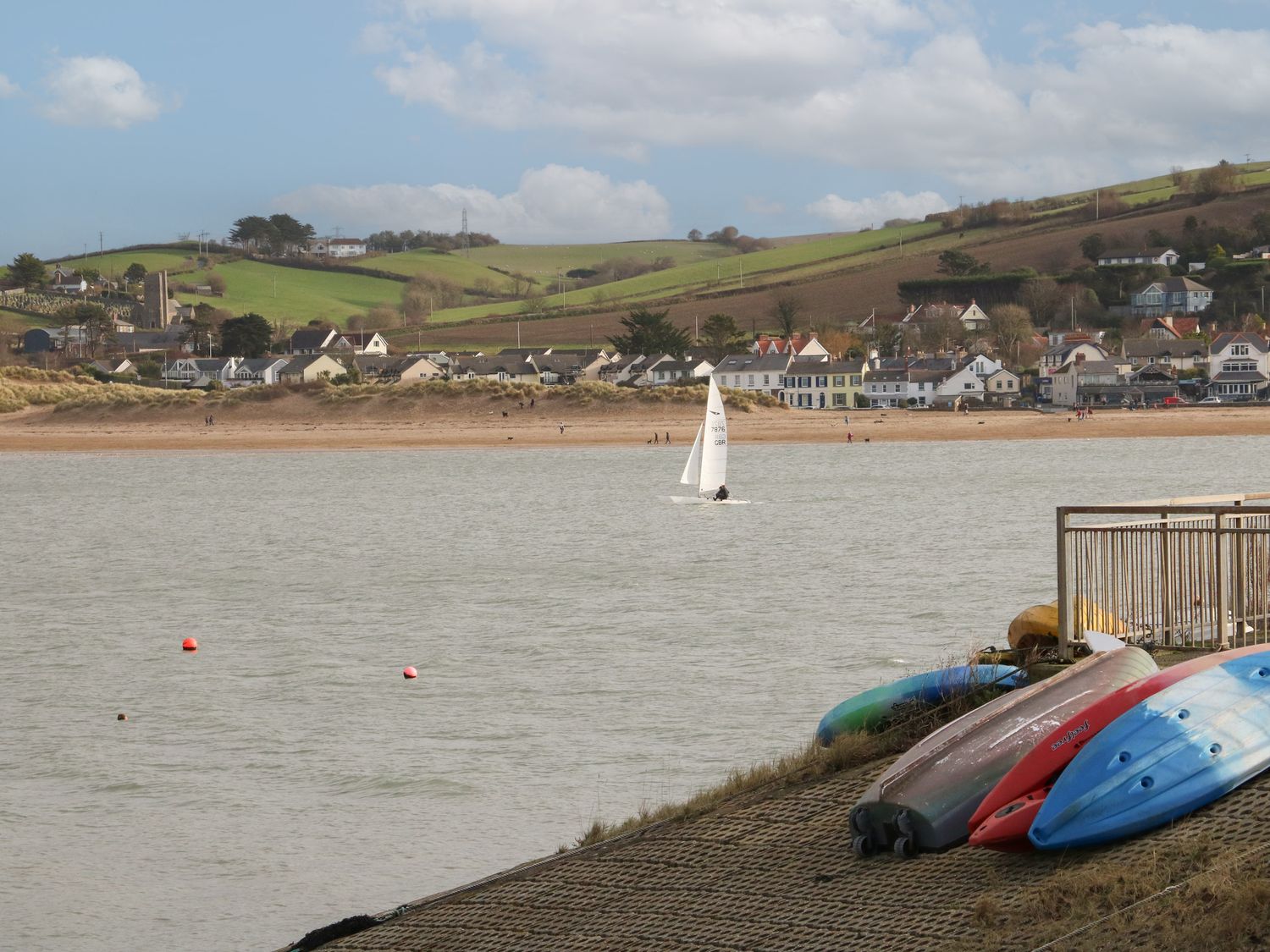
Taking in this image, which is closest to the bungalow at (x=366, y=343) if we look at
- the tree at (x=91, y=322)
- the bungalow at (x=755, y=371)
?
the tree at (x=91, y=322)

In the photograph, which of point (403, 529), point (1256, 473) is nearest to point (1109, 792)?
point (403, 529)

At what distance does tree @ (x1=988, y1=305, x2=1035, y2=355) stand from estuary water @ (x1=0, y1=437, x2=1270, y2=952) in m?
91.4

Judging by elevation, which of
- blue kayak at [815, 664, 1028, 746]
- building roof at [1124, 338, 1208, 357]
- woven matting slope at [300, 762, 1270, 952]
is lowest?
woven matting slope at [300, 762, 1270, 952]

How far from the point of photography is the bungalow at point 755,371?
375 feet

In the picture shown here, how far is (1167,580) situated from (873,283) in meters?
159

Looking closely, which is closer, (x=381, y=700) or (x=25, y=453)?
(x=381, y=700)

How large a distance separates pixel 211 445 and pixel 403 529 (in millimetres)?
35805

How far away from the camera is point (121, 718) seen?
16062 mm

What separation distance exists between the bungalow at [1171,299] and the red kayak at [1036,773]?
489 ft

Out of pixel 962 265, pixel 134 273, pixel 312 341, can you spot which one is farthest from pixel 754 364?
pixel 134 273

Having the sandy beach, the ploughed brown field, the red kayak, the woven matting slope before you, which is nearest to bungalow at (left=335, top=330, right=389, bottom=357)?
the ploughed brown field

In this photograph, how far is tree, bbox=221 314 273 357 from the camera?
133 m

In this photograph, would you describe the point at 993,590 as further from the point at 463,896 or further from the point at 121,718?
the point at 463,896

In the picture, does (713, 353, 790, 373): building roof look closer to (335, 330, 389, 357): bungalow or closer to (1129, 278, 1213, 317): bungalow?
(335, 330, 389, 357): bungalow
